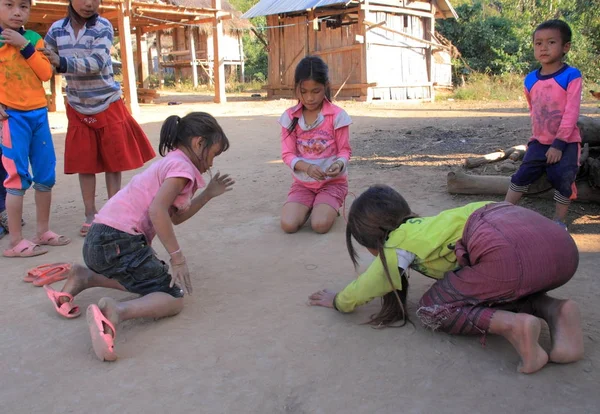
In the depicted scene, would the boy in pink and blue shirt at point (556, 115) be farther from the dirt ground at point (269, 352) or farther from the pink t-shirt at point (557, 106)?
the dirt ground at point (269, 352)

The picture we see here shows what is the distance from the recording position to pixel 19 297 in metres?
2.90

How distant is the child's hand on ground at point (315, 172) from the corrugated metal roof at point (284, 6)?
12.8m

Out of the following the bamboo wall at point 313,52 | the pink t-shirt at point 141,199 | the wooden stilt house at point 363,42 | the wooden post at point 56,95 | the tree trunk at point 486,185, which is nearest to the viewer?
the pink t-shirt at point 141,199

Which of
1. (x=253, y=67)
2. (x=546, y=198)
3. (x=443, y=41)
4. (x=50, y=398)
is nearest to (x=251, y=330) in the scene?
(x=50, y=398)

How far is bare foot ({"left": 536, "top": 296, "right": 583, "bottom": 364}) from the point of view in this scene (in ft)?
6.50

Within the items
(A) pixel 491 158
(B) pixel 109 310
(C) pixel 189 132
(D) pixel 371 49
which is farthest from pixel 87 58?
(D) pixel 371 49

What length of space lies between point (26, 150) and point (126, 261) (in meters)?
1.60

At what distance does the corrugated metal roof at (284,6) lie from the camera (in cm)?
1602

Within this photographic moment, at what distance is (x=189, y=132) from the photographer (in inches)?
101

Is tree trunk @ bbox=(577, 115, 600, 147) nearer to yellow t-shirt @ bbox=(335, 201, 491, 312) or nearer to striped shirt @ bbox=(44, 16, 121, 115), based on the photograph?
yellow t-shirt @ bbox=(335, 201, 491, 312)

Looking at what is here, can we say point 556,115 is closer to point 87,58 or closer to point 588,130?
point 588,130

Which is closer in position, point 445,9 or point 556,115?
point 556,115

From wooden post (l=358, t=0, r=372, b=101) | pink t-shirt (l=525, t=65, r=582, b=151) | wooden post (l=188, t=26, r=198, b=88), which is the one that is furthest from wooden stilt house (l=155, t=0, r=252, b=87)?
pink t-shirt (l=525, t=65, r=582, b=151)

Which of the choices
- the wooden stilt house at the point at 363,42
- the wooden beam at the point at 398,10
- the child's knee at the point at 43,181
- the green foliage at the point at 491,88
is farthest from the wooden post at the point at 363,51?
the child's knee at the point at 43,181
